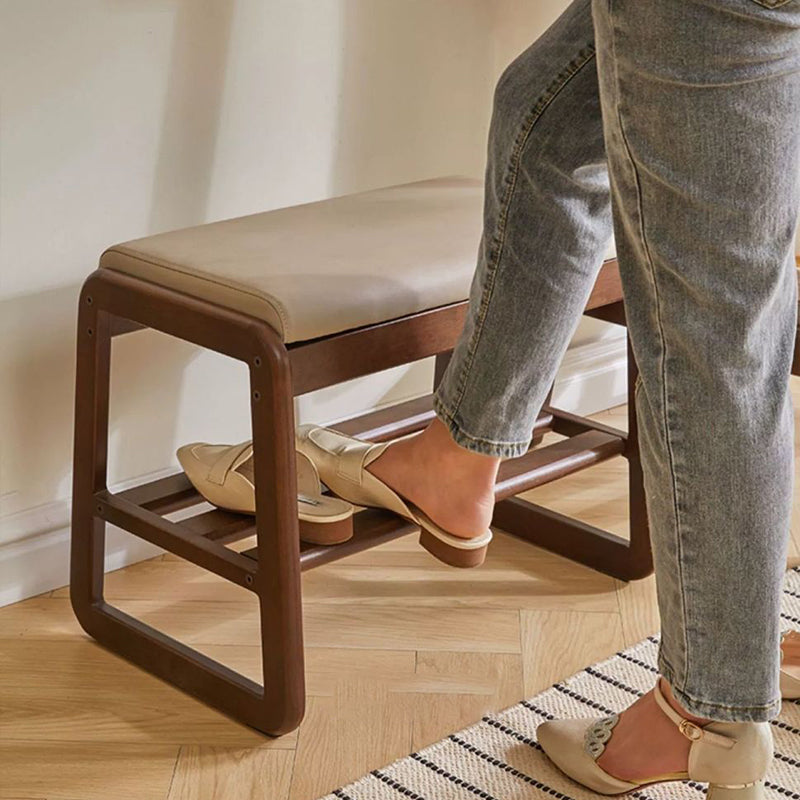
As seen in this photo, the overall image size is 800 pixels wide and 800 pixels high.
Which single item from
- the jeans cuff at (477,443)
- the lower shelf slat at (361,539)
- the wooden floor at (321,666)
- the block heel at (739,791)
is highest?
the jeans cuff at (477,443)

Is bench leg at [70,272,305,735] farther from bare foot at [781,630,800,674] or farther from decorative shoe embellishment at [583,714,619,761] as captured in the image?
bare foot at [781,630,800,674]

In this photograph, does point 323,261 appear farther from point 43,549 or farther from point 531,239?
point 43,549

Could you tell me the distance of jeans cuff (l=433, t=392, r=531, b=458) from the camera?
1226 mm

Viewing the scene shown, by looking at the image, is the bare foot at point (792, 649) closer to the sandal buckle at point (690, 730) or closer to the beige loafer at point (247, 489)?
the sandal buckle at point (690, 730)

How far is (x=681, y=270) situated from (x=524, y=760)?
1.92ft

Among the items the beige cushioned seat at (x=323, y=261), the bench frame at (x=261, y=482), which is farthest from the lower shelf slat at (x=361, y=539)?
the beige cushioned seat at (x=323, y=261)

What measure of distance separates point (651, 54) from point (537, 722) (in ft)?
2.45

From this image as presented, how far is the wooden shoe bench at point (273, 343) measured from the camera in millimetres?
1266

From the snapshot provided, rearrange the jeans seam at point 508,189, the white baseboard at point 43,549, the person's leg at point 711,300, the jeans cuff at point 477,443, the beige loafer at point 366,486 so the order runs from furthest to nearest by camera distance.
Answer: the white baseboard at point 43,549 < the beige loafer at point 366,486 < the jeans cuff at point 477,443 < the jeans seam at point 508,189 < the person's leg at point 711,300

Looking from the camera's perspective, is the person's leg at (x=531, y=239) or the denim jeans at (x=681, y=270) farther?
the person's leg at (x=531, y=239)

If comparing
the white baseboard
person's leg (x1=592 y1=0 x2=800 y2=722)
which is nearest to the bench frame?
the white baseboard

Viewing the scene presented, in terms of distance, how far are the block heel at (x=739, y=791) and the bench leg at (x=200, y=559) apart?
42 centimetres

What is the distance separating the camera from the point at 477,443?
4.03 feet

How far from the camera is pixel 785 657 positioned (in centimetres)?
145
